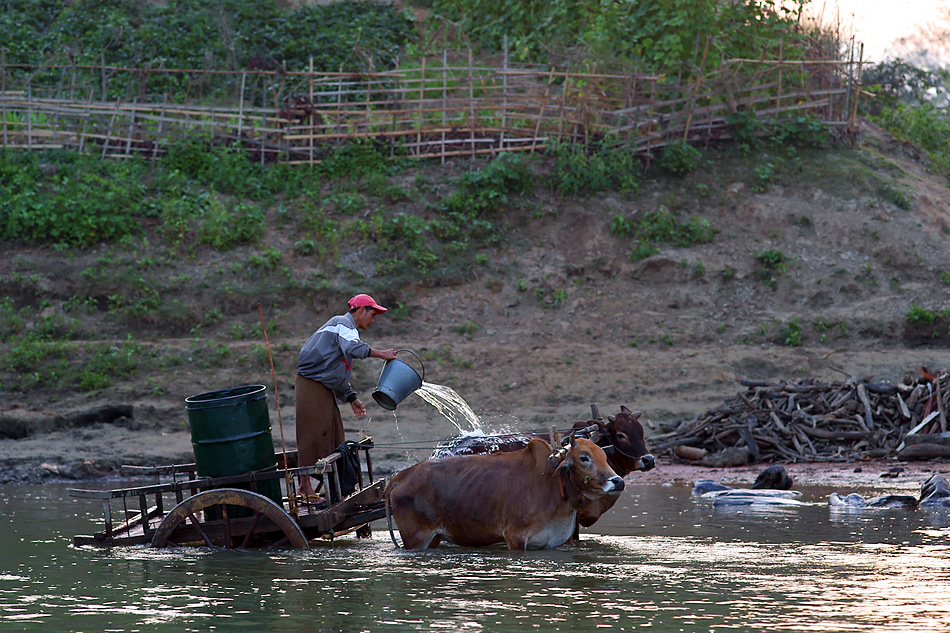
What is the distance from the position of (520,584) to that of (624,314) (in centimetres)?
1356

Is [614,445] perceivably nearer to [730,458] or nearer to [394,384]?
[394,384]

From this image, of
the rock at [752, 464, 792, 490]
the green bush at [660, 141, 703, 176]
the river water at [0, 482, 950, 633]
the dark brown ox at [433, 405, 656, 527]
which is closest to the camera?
the river water at [0, 482, 950, 633]

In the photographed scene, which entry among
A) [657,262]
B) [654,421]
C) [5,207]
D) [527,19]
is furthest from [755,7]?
[5,207]

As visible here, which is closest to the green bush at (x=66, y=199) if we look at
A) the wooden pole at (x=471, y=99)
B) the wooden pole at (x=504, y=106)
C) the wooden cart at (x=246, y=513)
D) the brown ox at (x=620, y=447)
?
the wooden pole at (x=471, y=99)

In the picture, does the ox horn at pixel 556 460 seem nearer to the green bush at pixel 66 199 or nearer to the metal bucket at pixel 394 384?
the metal bucket at pixel 394 384

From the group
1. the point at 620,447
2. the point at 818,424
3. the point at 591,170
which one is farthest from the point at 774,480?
the point at 591,170

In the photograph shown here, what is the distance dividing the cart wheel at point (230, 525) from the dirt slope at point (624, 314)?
6345 millimetres

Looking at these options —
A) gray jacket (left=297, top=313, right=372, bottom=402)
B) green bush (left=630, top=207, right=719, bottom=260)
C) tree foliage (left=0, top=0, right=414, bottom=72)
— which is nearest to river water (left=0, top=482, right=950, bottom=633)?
gray jacket (left=297, top=313, right=372, bottom=402)

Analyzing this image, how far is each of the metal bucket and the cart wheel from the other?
1.26 meters

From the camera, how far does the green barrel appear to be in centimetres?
865

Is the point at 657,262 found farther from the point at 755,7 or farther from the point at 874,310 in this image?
the point at 755,7

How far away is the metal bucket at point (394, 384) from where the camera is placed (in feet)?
29.4

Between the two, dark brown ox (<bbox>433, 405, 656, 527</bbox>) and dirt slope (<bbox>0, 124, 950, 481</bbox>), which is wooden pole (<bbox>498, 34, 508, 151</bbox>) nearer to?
dirt slope (<bbox>0, 124, 950, 481</bbox>)

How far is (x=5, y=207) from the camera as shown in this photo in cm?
2133
